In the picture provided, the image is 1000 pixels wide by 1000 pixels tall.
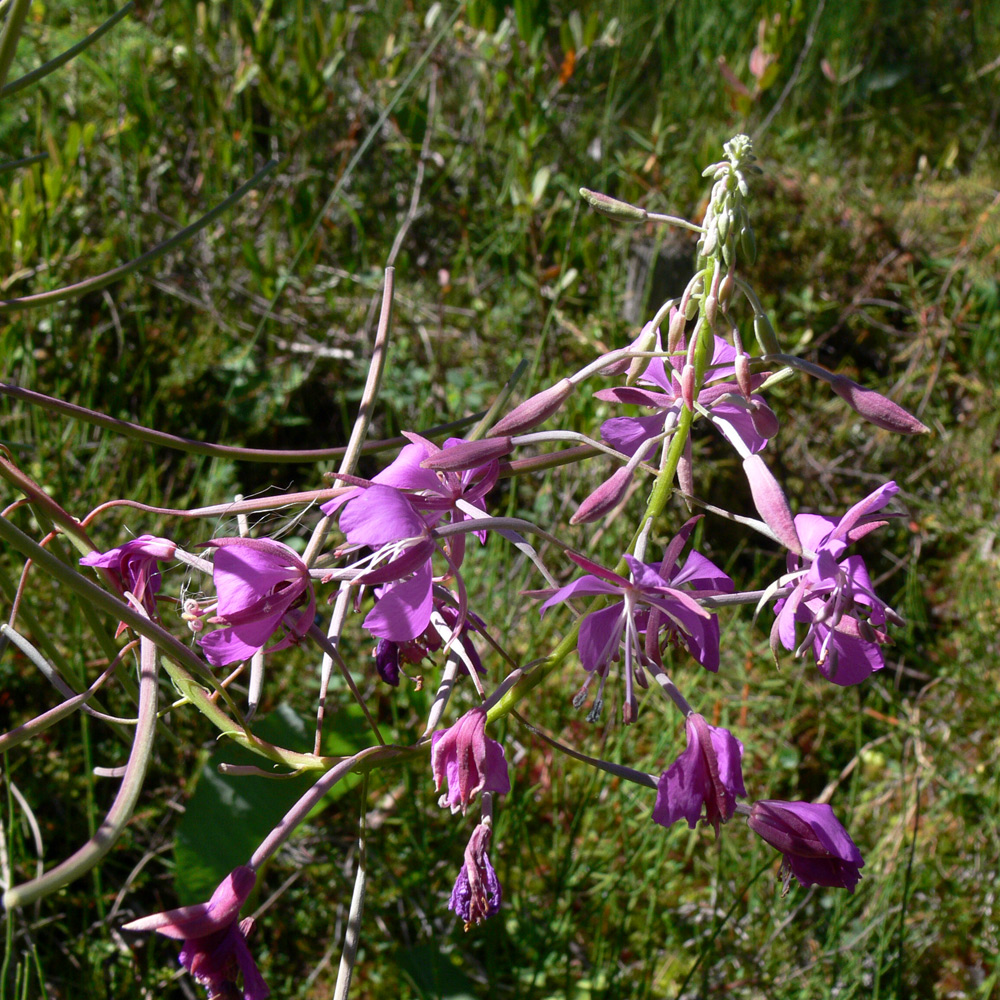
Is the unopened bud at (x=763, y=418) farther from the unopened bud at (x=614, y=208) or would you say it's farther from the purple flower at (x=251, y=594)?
the purple flower at (x=251, y=594)

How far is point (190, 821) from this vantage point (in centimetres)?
121

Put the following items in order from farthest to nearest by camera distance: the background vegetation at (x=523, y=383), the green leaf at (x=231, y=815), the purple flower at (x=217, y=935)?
1. the background vegetation at (x=523, y=383)
2. the green leaf at (x=231, y=815)
3. the purple flower at (x=217, y=935)

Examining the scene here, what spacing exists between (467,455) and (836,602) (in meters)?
0.31

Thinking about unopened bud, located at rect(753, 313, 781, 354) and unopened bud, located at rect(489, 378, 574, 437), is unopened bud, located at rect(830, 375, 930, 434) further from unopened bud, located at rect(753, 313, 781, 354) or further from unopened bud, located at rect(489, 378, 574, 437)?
unopened bud, located at rect(489, 378, 574, 437)

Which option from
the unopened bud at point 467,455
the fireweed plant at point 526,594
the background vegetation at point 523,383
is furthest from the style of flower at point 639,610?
the background vegetation at point 523,383

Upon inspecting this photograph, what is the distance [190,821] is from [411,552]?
77cm

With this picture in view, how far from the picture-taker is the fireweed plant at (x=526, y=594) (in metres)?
0.64

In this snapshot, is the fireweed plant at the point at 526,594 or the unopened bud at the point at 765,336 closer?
the fireweed plant at the point at 526,594

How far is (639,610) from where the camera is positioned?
0.73 metres

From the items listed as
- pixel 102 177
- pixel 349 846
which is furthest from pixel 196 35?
pixel 349 846

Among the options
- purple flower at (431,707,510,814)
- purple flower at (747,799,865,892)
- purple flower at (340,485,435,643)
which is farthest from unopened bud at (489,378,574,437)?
purple flower at (747,799,865,892)

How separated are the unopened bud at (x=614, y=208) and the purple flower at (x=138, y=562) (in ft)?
1.55

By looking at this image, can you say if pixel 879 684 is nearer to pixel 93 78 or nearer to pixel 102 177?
pixel 102 177

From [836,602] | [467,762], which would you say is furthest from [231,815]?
[836,602]
